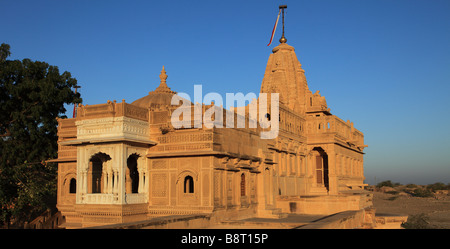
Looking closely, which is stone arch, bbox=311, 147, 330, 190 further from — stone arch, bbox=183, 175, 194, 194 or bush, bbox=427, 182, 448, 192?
bush, bbox=427, 182, 448, 192

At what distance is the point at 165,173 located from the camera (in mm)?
21453

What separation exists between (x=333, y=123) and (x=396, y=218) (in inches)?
359

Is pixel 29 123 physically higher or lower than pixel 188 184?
higher

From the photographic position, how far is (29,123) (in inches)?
1067

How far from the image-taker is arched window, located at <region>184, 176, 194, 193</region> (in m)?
21.3

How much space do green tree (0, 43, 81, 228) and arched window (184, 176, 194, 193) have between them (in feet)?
30.5

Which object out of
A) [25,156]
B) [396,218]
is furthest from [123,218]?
[396,218]

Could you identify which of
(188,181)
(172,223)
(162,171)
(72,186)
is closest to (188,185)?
(188,181)

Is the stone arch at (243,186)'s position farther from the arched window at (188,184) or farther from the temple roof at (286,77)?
the temple roof at (286,77)

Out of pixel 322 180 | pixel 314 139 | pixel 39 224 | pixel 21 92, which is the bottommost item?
pixel 39 224

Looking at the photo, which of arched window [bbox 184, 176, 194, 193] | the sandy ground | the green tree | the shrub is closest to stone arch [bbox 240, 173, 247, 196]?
arched window [bbox 184, 176, 194, 193]

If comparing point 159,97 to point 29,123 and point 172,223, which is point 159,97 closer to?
point 29,123

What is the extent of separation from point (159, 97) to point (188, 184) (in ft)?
35.6
